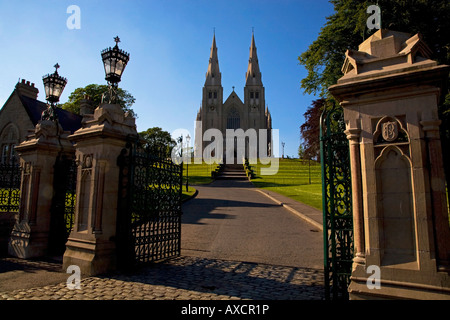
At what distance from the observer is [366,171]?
3.22 meters

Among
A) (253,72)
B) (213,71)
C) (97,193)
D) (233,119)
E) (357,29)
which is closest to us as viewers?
(97,193)

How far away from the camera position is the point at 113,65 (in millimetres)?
5773

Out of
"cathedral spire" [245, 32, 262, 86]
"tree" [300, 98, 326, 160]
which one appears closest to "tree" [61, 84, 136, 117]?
"tree" [300, 98, 326, 160]

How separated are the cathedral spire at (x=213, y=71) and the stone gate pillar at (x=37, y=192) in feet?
234

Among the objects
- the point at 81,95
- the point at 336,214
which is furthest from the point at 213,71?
the point at 336,214

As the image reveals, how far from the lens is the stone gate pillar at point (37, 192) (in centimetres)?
661

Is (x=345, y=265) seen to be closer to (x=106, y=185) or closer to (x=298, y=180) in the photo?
(x=106, y=185)

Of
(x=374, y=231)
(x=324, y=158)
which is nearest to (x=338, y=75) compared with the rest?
(x=324, y=158)

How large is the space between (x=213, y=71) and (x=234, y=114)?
1301 cm

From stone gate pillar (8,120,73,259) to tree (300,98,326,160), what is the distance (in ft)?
65.3

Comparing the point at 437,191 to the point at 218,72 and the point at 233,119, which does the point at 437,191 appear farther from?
the point at 218,72

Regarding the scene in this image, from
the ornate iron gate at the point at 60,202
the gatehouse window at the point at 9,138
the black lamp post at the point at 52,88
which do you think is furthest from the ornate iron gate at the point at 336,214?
the gatehouse window at the point at 9,138
